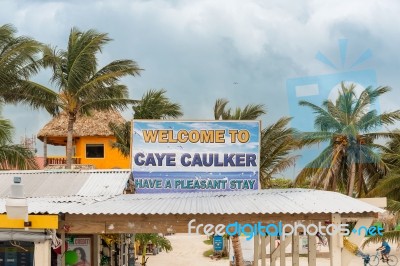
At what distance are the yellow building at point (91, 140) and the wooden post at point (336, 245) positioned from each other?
28264 millimetres

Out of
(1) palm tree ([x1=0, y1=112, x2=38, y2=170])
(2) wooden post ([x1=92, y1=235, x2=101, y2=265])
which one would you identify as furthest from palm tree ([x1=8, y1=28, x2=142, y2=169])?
(2) wooden post ([x1=92, y1=235, x2=101, y2=265])

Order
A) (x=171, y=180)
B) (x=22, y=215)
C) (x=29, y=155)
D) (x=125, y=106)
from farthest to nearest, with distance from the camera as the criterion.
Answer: (x=125, y=106)
(x=29, y=155)
(x=171, y=180)
(x=22, y=215)

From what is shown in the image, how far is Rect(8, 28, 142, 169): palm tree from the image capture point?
24.1 metres

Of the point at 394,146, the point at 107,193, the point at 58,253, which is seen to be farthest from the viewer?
the point at 394,146

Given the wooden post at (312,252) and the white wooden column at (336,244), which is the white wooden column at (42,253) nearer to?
the white wooden column at (336,244)

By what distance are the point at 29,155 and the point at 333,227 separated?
15163mm

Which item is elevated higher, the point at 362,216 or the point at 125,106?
the point at 125,106

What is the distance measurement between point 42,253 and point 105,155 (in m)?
28.9

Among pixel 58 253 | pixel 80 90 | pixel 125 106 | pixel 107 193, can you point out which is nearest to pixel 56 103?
pixel 80 90

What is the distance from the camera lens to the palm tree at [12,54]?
22938mm

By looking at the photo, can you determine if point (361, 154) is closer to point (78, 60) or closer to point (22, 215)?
point (78, 60)

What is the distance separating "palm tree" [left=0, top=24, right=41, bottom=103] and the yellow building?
12585 millimetres

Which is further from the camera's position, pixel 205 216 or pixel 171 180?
pixel 171 180

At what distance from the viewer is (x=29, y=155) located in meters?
21.5
